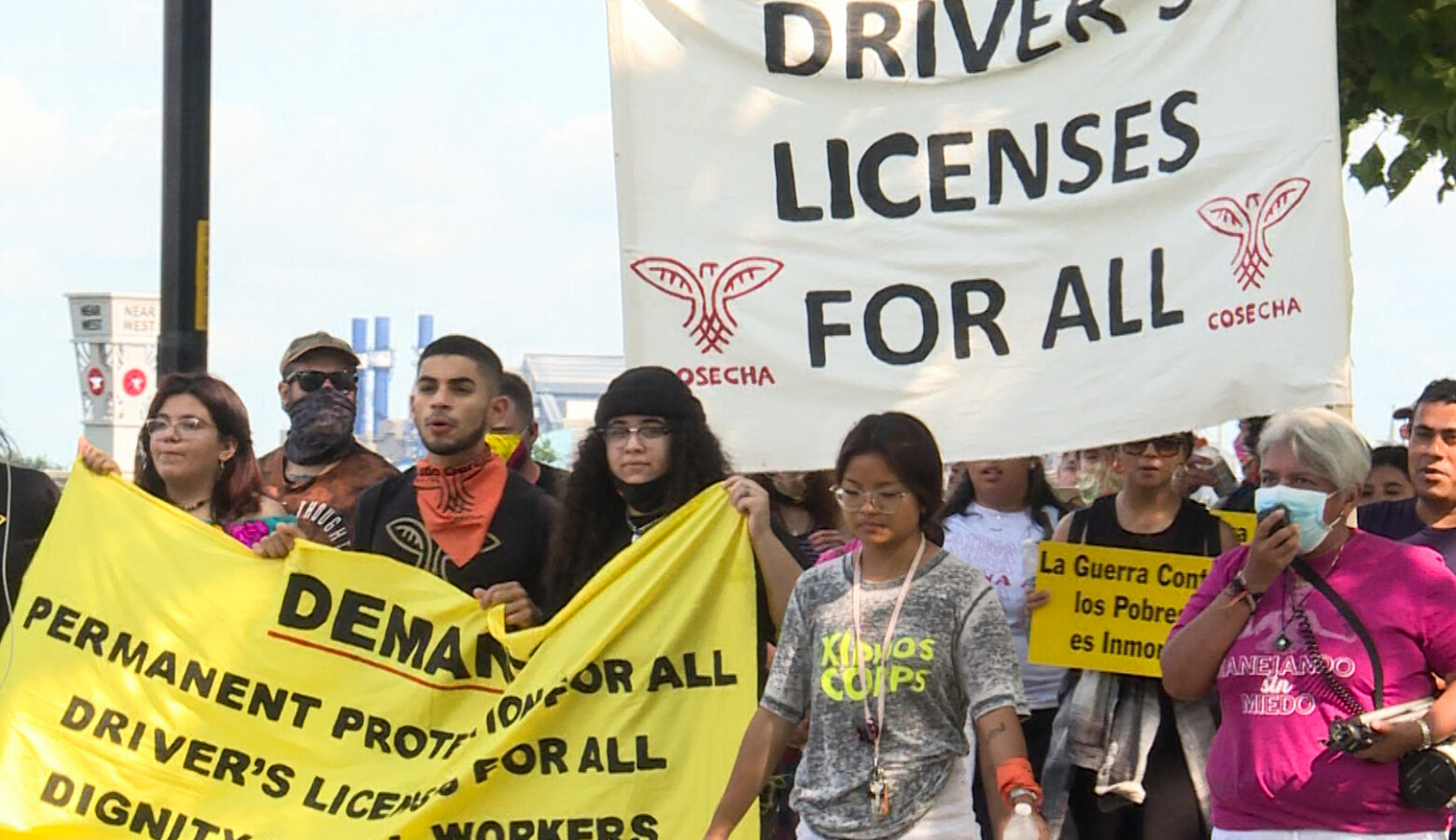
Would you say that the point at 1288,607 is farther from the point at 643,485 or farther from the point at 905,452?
the point at 643,485

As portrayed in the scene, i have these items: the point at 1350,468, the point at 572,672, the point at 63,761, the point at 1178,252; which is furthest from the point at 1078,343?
the point at 63,761

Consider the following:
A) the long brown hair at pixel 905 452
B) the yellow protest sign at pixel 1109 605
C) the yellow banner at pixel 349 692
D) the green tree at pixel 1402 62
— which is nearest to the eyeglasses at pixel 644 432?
the yellow banner at pixel 349 692

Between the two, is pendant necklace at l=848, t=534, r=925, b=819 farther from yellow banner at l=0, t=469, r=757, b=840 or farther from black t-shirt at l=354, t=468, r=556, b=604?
black t-shirt at l=354, t=468, r=556, b=604

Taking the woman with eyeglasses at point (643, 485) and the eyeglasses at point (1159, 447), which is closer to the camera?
the woman with eyeglasses at point (643, 485)

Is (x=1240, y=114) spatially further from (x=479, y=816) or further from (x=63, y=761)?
(x=63, y=761)

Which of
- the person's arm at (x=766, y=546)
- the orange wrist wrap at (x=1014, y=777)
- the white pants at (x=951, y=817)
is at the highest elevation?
the person's arm at (x=766, y=546)

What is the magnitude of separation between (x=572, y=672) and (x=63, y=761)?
61.6 inches

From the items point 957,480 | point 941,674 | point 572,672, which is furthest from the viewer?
point 957,480

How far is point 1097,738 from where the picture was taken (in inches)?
295

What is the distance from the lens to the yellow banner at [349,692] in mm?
6621

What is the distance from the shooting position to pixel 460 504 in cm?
706

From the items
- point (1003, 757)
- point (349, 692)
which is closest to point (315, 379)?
point (349, 692)

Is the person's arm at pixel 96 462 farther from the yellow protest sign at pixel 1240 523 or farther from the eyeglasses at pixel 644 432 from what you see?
the yellow protest sign at pixel 1240 523

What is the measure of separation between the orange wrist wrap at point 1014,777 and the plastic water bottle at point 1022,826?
0.07 metres
